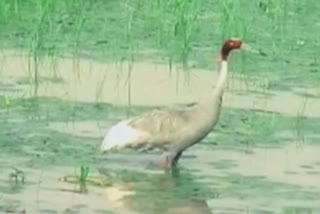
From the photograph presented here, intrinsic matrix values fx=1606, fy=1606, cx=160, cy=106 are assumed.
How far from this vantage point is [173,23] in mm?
13703

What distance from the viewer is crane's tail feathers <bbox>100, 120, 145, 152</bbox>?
954 cm

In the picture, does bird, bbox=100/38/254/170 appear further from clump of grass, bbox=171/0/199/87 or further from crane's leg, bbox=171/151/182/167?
clump of grass, bbox=171/0/199/87

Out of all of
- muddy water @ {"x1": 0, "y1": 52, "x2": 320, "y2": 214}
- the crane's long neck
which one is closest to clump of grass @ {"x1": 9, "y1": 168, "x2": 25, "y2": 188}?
muddy water @ {"x1": 0, "y1": 52, "x2": 320, "y2": 214}

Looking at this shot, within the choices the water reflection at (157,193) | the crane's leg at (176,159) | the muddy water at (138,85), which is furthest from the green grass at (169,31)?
the water reflection at (157,193)

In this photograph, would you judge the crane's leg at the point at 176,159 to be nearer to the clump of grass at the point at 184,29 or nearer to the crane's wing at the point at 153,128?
the crane's wing at the point at 153,128

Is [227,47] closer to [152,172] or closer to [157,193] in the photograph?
[152,172]

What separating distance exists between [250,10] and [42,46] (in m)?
2.93

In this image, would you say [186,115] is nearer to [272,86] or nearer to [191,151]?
[191,151]

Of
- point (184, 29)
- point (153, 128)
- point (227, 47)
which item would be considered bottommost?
point (153, 128)

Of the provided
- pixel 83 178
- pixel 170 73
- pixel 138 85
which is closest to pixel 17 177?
pixel 83 178

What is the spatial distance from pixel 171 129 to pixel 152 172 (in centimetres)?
38

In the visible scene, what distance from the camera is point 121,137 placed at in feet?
31.4

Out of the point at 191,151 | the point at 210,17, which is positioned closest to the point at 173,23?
the point at 210,17

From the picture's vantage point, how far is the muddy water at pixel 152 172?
862cm
